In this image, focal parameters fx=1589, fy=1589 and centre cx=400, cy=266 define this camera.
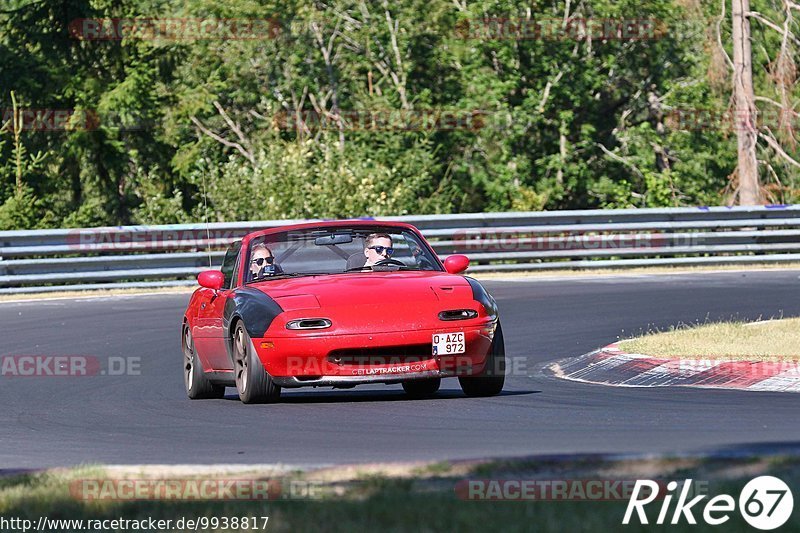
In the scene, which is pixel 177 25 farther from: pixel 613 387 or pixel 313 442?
pixel 313 442

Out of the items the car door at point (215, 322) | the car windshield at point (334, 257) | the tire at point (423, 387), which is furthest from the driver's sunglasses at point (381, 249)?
the car door at point (215, 322)

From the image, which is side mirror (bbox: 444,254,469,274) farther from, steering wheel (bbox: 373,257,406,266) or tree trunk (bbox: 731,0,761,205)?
tree trunk (bbox: 731,0,761,205)

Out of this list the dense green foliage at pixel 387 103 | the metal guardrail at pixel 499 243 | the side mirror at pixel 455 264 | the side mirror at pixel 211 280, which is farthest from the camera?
the dense green foliage at pixel 387 103

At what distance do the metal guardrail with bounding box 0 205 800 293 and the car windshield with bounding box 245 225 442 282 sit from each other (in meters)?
12.5

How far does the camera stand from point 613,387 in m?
11.8

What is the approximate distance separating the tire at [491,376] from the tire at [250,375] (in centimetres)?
133

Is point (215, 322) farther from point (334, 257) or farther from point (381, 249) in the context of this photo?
point (381, 249)

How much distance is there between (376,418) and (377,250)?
2.23 meters

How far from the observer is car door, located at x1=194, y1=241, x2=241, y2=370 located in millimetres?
11781

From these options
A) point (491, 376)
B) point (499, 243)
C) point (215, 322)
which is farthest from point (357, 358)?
point (499, 243)

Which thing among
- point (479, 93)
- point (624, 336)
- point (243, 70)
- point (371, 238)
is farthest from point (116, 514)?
point (243, 70)

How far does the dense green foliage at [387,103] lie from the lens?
120 feet

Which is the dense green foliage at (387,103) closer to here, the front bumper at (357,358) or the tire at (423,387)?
the tire at (423,387)

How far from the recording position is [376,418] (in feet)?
32.4
